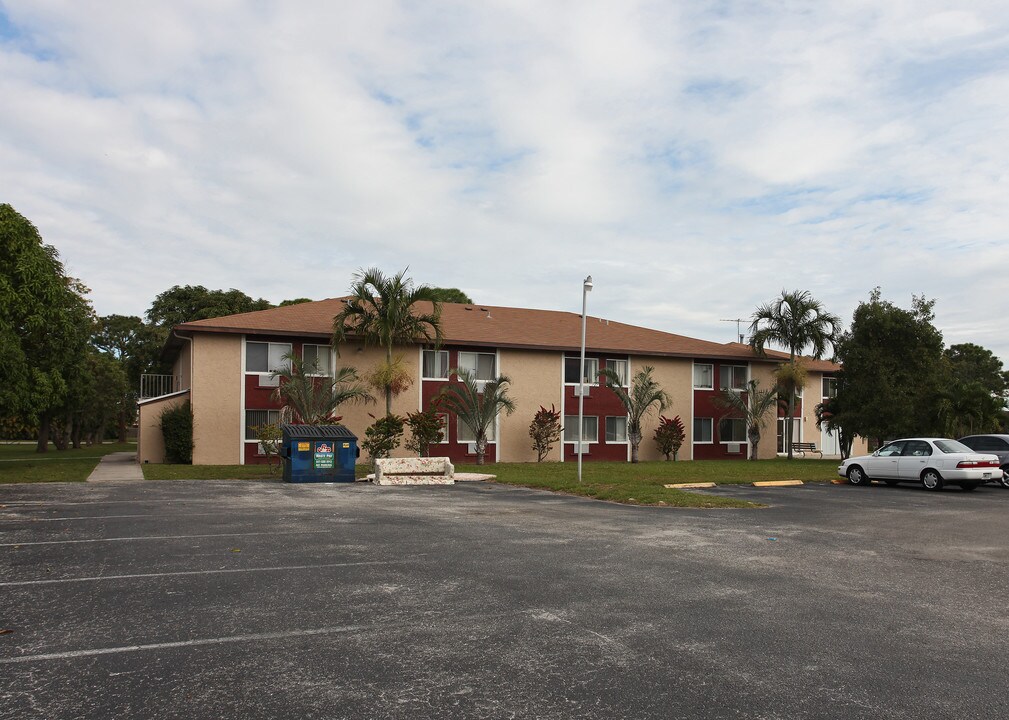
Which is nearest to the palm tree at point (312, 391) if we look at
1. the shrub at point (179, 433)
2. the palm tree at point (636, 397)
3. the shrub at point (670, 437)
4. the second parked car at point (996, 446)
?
the shrub at point (179, 433)

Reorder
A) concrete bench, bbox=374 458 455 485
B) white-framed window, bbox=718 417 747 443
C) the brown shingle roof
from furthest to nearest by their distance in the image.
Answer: white-framed window, bbox=718 417 747 443 < the brown shingle roof < concrete bench, bbox=374 458 455 485

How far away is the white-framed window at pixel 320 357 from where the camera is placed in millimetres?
31703

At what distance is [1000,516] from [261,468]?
22.0 metres

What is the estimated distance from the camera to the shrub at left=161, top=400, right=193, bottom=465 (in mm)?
29609

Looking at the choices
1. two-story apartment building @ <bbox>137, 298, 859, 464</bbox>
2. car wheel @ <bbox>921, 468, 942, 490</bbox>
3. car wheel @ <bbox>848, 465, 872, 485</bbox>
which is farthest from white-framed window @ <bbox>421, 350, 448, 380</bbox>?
car wheel @ <bbox>921, 468, 942, 490</bbox>

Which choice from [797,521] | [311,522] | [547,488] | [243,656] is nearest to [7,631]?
[243,656]

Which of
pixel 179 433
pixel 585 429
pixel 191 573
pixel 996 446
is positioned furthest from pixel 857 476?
pixel 179 433

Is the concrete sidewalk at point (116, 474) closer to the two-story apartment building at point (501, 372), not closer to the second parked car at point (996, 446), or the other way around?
the two-story apartment building at point (501, 372)

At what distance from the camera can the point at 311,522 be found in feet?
41.6

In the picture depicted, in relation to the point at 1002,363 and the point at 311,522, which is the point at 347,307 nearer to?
the point at 311,522

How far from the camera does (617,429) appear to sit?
1483 inches

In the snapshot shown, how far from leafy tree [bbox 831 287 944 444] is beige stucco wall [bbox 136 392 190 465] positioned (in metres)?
28.9

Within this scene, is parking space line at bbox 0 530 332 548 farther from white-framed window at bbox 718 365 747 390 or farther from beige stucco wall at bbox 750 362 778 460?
beige stucco wall at bbox 750 362 778 460

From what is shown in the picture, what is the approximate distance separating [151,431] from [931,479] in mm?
27356
